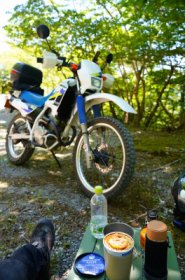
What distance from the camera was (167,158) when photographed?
12.7 feet

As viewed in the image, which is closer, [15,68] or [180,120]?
[15,68]

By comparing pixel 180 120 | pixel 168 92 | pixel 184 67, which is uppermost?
pixel 184 67

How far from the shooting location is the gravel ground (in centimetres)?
204

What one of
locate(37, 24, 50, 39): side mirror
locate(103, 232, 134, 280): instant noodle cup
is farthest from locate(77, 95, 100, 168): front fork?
locate(103, 232, 134, 280): instant noodle cup

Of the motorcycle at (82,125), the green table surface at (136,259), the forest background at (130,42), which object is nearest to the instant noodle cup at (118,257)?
the green table surface at (136,259)

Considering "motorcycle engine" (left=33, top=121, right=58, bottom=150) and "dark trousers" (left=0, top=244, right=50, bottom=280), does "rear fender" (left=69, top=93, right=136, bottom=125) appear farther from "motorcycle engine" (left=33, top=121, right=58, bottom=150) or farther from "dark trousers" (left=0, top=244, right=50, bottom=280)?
"dark trousers" (left=0, top=244, right=50, bottom=280)

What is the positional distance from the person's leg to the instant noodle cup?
0.37 meters

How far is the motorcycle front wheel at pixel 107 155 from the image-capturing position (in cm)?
A: 246

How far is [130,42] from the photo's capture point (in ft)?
16.1

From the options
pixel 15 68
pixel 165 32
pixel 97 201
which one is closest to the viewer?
pixel 97 201

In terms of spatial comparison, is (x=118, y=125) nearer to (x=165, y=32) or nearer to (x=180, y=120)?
(x=165, y=32)

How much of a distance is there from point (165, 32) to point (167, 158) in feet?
6.84

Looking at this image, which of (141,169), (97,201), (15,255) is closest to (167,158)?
(141,169)

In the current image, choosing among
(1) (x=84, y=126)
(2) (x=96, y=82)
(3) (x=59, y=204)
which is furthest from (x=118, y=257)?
(2) (x=96, y=82)
